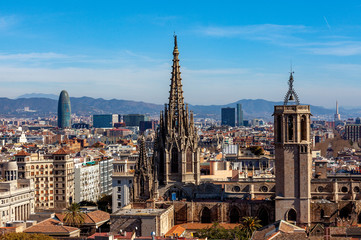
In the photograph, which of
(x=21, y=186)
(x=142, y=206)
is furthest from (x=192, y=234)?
(x=21, y=186)

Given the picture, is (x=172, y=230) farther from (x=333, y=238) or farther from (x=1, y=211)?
(x=1, y=211)

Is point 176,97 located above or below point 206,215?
above

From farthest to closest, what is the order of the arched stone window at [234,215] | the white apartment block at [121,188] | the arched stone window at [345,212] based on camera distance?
the white apartment block at [121,188] → the arched stone window at [234,215] → the arched stone window at [345,212]

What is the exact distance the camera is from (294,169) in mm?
57031

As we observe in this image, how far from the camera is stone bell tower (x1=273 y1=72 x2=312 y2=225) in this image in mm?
56875

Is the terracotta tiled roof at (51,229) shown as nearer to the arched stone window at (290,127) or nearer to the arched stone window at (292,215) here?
the arched stone window at (292,215)

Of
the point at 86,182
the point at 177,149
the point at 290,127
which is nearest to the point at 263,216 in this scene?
the point at 290,127

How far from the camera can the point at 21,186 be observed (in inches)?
3285

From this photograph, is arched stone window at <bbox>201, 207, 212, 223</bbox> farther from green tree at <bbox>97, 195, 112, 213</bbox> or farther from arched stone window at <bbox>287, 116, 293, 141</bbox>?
green tree at <bbox>97, 195, 112, 213</bbox>

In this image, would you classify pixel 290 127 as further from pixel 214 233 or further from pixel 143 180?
pixel 143 180

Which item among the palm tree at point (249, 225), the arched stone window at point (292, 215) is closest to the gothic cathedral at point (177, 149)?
the palm tree at point (249, 225)

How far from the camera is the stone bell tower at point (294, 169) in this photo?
56875 mm

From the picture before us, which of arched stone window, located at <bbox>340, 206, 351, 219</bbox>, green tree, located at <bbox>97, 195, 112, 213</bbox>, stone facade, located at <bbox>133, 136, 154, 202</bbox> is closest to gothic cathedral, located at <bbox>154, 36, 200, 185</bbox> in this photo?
stone facade, located at <bbox>133, 136, 154, 202</bbox>

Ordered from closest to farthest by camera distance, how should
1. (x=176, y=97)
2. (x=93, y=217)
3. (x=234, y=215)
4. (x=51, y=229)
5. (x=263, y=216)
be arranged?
1. (x=51, y=229)
2. (x=263, y=216)
3. (x=234, y=215)
4. (x=93, y=217)
5. (x=176, y=97)
